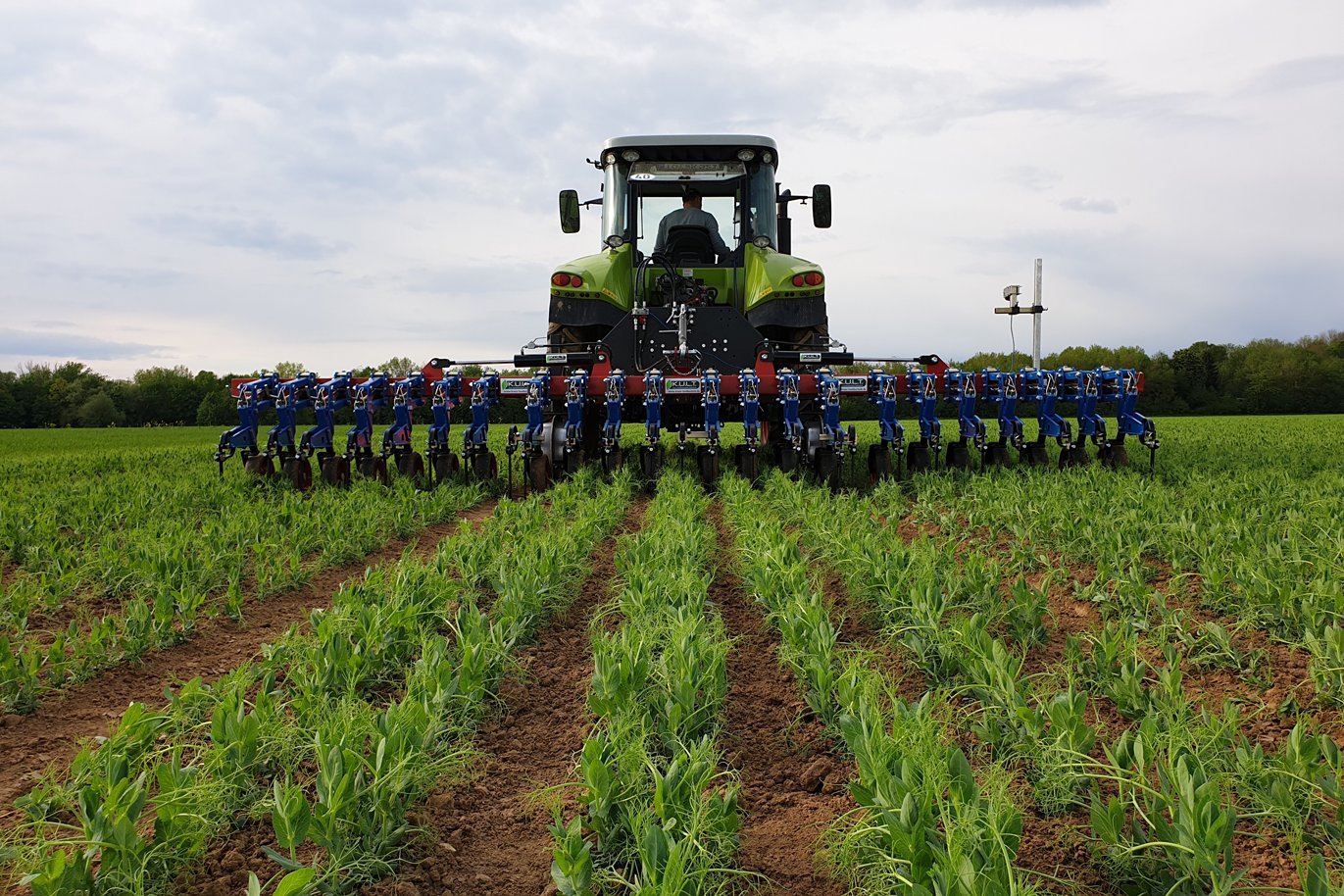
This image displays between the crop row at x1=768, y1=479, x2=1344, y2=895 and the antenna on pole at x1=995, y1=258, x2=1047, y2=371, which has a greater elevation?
the antenna on pole at x1=995, y1=258, x2=1047, y2=371

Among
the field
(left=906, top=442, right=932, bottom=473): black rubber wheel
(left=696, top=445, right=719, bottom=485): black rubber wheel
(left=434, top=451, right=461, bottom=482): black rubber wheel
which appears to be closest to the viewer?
the field

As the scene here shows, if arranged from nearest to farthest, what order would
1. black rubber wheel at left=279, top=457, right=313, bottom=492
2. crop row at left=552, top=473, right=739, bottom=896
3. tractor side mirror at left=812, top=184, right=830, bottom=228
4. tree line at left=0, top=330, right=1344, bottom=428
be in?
crop row at left=552, top=473, right=739, bottom=896 → black rubber wheel at left=279, top=457, right=313, bottom=492 → tractor side mirror at left=812, top=184, right=830, bottom=228 → tree line at left=0, top=330, right=1344, bottom=428

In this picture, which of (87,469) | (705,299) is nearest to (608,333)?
(705,299)

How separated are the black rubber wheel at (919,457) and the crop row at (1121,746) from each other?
5.15m

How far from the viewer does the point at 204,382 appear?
36.2m

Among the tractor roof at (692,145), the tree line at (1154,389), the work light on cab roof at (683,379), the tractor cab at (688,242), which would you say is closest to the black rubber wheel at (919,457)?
the work light on cab roof at (683,379)

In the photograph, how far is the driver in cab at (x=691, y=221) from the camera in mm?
Answer: 9961

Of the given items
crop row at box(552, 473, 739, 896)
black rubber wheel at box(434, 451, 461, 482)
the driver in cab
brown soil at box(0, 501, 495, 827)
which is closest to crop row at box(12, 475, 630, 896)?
brown soil at box(0, 501, 495, 827)

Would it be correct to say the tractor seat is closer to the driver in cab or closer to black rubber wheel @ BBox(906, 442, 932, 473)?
the driver in cab

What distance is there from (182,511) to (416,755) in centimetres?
646

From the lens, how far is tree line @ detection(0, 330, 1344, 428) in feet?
113

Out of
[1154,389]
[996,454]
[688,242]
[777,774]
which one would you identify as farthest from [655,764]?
[1154,389]

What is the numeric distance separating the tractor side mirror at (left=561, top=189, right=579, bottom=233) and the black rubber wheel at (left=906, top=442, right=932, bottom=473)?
462 centimetres

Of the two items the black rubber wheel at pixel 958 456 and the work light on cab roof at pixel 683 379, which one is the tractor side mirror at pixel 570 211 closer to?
the work light on cab roof at pixel 683 379
